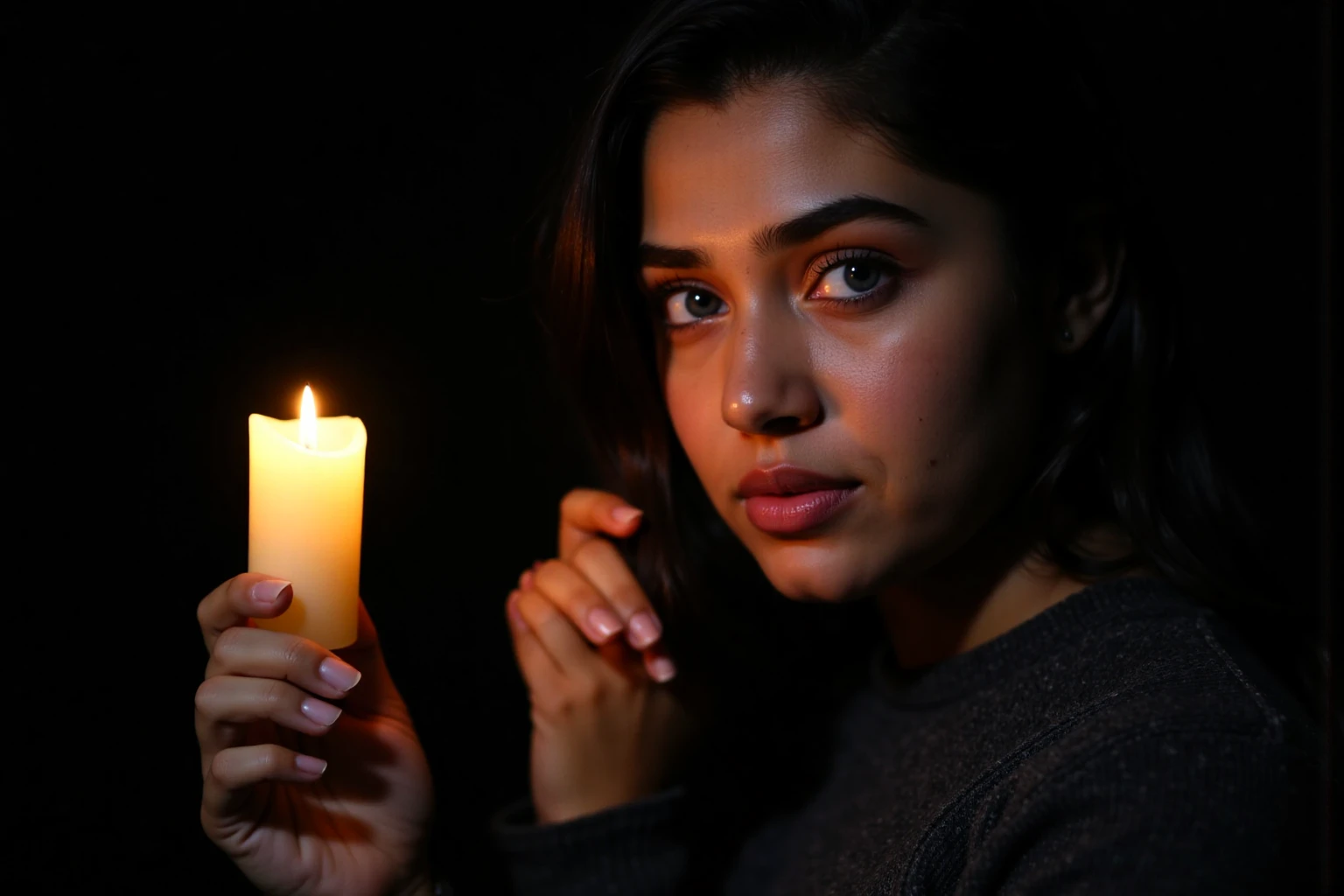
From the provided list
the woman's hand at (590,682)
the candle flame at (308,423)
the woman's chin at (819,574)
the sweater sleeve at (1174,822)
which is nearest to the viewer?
the sweater sleeve at (1174,822)

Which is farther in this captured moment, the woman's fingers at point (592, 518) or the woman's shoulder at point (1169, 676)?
the woman's fingers at point (592, 518)

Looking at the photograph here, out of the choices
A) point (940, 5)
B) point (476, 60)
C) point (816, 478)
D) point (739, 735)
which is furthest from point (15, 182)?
point (739, 735)

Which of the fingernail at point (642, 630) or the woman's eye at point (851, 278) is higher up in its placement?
the woman's eye at point (851, 278)

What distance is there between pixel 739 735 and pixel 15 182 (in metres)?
1.15

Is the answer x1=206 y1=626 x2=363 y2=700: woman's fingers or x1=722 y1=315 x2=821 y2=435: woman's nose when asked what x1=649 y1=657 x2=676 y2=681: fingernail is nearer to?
x1=722 y1=315 x2=821 y2=435: woman's nose

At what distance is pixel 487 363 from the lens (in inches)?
68.9

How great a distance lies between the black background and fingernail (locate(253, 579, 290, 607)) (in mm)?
249

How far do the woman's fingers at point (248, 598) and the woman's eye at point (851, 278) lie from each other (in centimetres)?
59

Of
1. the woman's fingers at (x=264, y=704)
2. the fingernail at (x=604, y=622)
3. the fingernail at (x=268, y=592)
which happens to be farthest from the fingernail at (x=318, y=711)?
the fingernail at (x=604, y=622)

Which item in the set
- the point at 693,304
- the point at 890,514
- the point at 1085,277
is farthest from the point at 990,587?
the point at 693,304

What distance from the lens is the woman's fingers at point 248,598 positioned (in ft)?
3.22

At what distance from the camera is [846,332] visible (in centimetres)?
117

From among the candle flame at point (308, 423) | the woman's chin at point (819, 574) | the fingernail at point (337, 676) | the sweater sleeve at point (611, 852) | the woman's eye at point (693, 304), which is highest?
the woman's eye at point (693, 304)

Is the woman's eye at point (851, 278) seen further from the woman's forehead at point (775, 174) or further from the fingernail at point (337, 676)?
the fingernail at point (337, 676)
